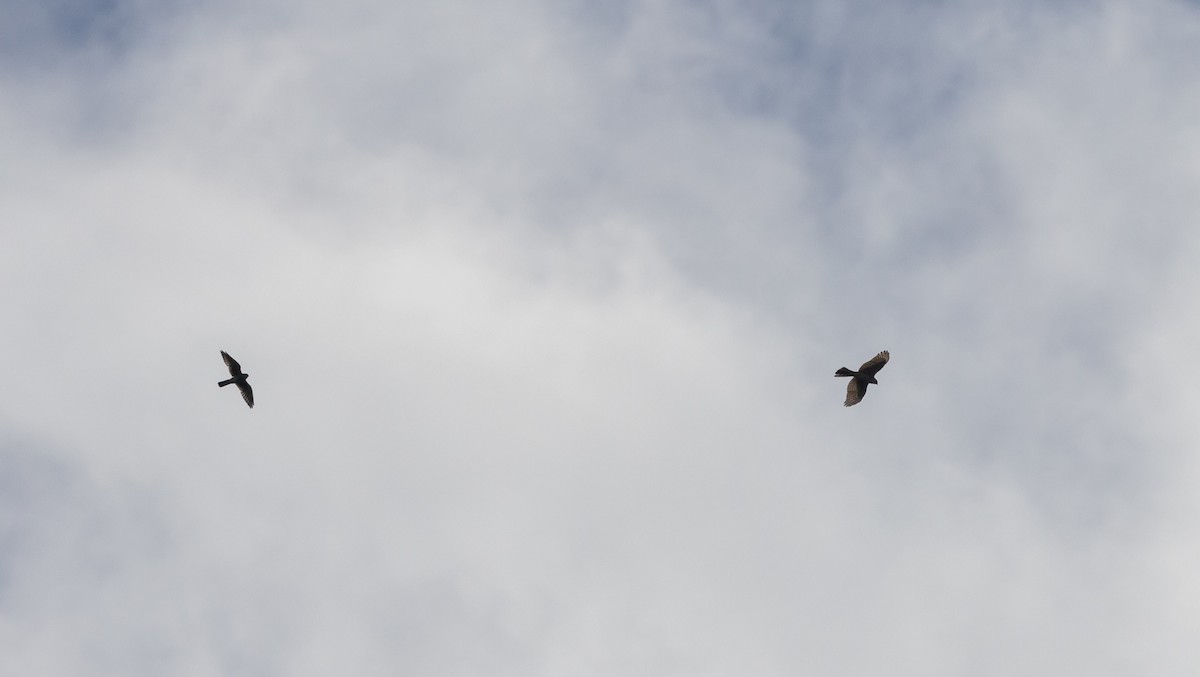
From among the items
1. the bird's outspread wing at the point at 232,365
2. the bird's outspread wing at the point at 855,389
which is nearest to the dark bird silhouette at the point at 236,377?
the bird's outspread wing at the point at 232,365

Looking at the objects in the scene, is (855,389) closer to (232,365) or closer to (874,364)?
(874,364)

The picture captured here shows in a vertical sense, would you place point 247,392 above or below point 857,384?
below

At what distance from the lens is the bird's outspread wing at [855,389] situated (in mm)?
98000

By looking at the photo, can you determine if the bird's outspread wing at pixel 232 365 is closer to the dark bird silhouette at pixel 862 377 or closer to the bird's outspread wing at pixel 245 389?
the bird's outspread wing at pixel 245 389

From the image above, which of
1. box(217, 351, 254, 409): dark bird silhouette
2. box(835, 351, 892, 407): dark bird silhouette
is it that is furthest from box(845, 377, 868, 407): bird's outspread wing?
box(217, 351, 254, 409): dark bird silhouette

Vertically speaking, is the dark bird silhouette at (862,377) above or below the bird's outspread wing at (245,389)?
above

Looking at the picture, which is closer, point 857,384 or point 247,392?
point 857,384

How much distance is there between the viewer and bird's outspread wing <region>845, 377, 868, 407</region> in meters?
98.0

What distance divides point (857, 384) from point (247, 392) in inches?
1795

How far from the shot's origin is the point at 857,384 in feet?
324

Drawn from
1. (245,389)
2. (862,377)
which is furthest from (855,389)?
(245,389)

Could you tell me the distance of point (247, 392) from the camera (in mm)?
107375

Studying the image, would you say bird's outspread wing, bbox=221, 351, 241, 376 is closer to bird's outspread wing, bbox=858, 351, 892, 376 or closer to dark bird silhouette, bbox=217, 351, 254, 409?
dark bird silhouette, bbox=217, 351, 254, 409

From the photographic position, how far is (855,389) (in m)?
98.5
